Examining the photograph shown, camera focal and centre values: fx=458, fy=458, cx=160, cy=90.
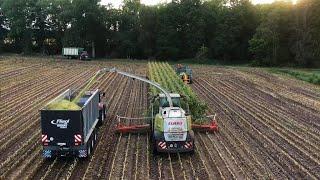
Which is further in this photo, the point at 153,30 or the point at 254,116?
the point at 153,30

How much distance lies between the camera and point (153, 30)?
8450 cm

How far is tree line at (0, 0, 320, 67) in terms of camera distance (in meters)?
75.9

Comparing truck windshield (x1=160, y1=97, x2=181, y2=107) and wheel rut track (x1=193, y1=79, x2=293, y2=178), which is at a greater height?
truck windshield (x1=160, y1=97, x2=181, y2=107)

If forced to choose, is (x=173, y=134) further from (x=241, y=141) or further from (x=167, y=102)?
(x=241, y=141)

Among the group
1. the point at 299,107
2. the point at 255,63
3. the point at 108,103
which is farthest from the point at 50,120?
the point at 255,63

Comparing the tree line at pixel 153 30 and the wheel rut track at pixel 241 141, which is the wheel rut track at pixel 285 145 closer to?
the wheel rut track at pixel 241 141

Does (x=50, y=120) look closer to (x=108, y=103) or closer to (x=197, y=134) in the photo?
(x=197, y=134)

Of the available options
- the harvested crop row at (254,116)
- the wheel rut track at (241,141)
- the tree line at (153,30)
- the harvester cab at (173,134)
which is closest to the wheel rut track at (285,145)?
the harvested crop row at (254,116)

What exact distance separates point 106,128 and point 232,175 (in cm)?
960

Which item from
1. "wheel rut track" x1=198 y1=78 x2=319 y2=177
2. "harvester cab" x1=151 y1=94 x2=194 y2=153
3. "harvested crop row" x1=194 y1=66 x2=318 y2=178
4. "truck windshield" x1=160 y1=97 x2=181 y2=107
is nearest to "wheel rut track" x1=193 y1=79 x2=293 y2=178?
"harvested crop row" x1=194 y1=66 x2=318 y2=178

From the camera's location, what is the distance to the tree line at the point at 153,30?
7588cm

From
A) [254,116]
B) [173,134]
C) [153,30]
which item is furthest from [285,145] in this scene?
[153,30]

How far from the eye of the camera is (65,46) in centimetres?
8375

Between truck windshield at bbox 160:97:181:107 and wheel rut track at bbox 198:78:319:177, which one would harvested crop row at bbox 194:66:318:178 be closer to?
wheel rut track at bbox 198:78:319:177
